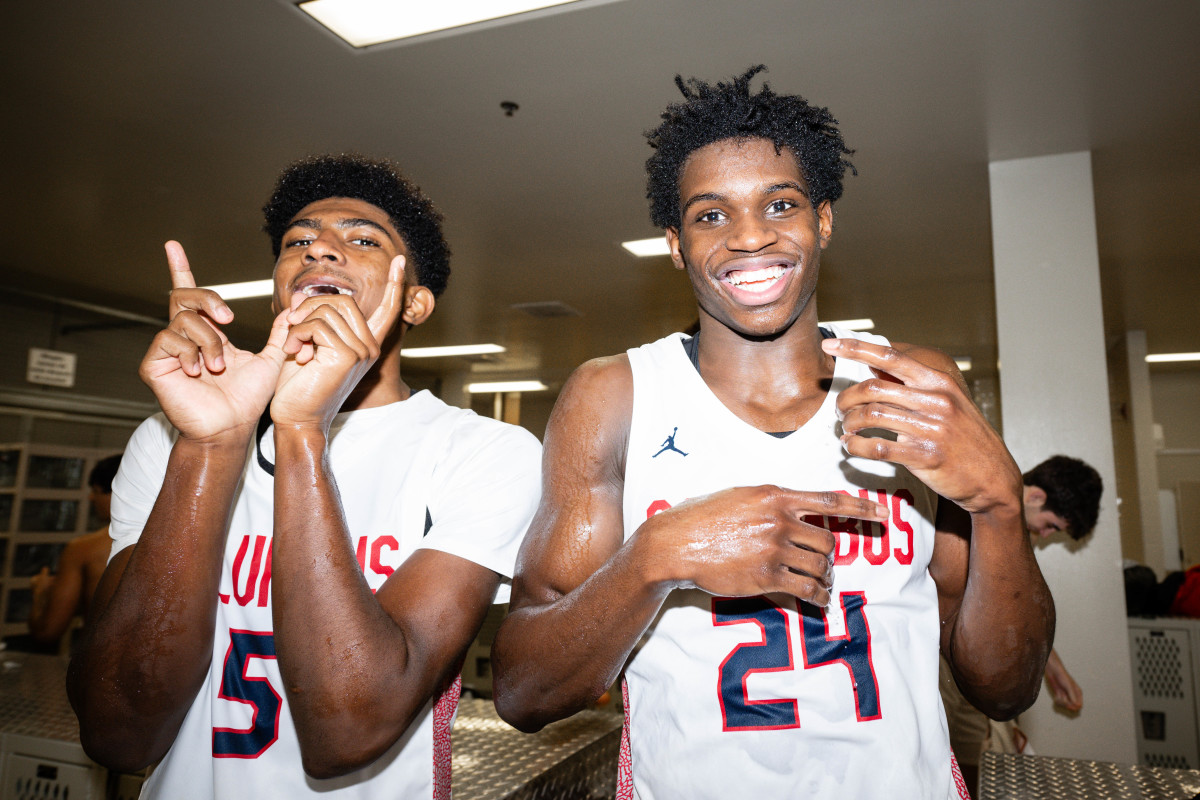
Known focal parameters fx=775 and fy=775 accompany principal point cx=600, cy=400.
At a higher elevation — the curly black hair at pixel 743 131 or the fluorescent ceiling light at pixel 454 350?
the fluorescent ceiling light at pixel 454 350

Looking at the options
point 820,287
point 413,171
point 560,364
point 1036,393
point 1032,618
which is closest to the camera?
point 1032,618

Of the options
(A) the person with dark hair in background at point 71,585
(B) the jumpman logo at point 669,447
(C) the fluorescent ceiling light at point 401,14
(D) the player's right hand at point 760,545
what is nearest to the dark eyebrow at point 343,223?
(B) the jumpman logo at point 669,447

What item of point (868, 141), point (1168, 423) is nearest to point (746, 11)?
point (868, 141)

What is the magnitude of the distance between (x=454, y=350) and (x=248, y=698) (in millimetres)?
9234

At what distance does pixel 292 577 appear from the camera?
1.22 meters

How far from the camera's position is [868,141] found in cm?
445

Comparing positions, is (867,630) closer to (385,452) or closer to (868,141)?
(385,452)

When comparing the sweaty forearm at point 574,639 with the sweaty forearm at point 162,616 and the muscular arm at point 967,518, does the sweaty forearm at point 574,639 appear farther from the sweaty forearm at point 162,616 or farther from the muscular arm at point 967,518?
the sweaty forearm at point 162,616

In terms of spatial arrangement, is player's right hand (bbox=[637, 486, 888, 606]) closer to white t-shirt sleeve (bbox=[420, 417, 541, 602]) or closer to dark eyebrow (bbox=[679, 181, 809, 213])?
white t-shirt sleeve (bbox=[420, 417, 541, 602])

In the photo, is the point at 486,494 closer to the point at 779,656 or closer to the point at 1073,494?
the point at 779,656

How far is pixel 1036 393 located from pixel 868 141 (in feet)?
5.64

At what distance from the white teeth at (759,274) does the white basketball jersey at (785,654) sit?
0.22 m

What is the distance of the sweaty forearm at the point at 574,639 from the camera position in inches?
46.3

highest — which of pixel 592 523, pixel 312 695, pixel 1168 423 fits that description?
pixel 1168 423
